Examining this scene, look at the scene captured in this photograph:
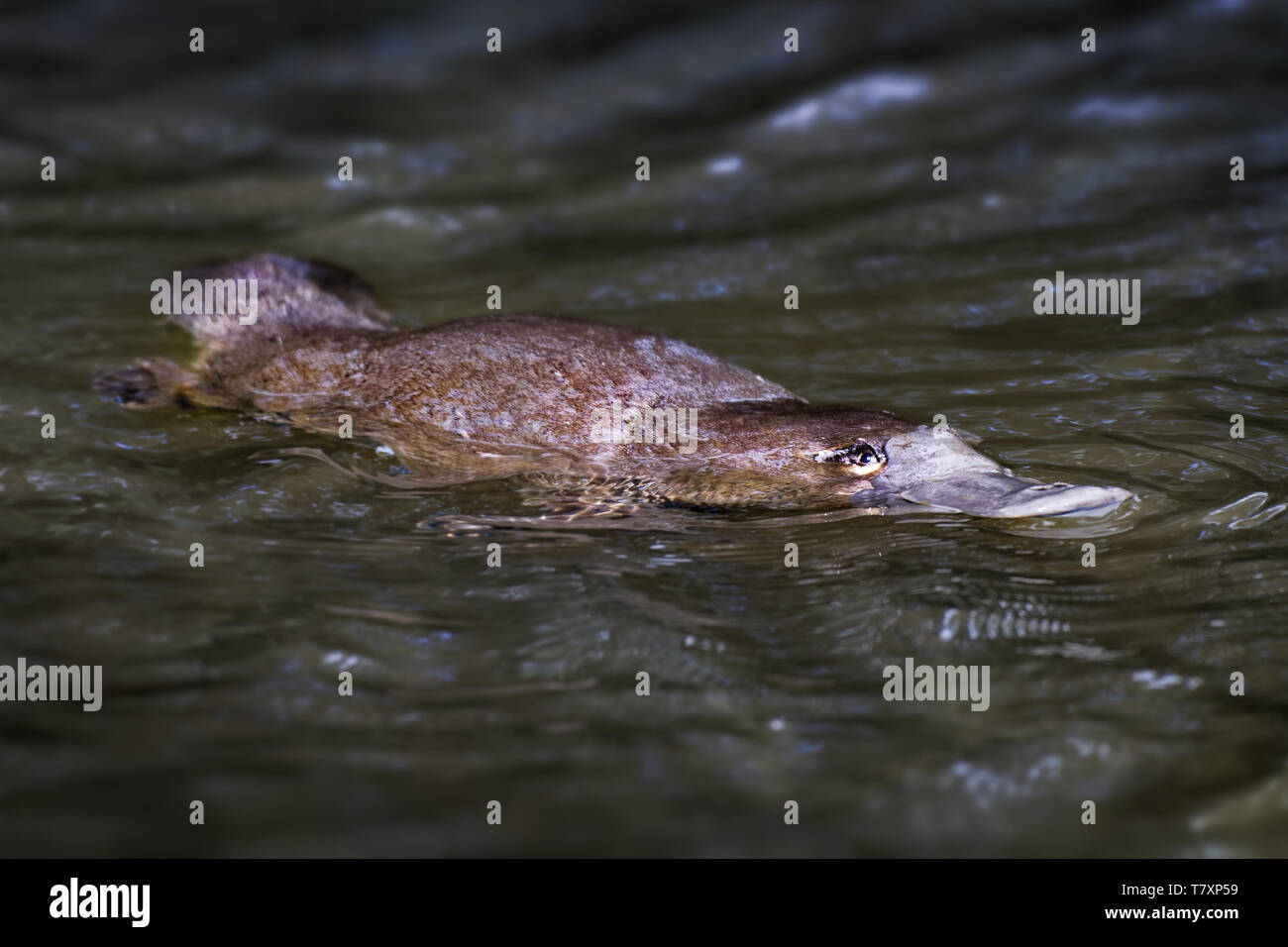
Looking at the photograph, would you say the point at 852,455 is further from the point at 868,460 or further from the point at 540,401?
the point at 540,401

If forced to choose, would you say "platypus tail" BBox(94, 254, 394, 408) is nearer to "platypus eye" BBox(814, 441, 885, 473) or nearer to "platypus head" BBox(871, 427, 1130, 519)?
"platypus eye" BBox(814, 441, 885, 473)

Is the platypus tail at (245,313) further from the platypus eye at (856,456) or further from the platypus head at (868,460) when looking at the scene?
the platypus eye at (856,456)

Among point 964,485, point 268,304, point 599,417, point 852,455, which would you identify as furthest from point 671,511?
point 268,304

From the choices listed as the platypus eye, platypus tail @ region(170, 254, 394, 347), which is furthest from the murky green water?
platypus tail @ region(170, 254, 394, 347)

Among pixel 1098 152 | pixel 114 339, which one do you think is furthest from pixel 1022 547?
pixel 1098 152

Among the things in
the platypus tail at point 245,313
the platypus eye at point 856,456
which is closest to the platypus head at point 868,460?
the platypus eye at point 856,456

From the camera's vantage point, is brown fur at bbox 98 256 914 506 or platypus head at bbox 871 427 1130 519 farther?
brown fur at bbox 98 256 914 506

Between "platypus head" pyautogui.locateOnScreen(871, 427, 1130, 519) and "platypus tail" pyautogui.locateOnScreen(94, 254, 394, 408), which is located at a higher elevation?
"platypus tail" pyautogui.locateOnScreen(94, 254, 394, 408)

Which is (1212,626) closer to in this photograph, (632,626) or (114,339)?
(632,626)

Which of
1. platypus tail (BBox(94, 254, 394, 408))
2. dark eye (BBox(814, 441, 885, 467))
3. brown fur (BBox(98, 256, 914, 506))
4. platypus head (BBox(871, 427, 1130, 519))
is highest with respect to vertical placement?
platypus tail (BBox(94, 254, 394, 408))
